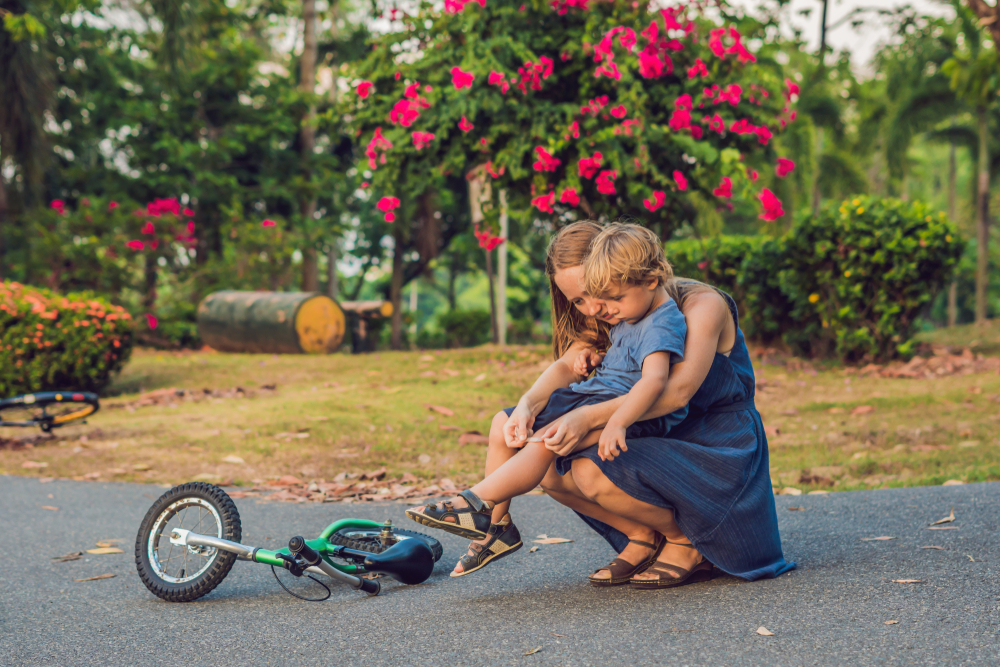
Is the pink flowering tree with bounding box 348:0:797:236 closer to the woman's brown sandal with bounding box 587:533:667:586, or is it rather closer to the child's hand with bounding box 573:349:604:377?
the child's hand with bounding box 573:349:604:377

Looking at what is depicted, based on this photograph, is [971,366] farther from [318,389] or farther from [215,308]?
[215,308]

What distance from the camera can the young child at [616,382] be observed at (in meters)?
2.50

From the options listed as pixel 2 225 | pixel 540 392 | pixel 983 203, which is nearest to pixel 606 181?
pixel 540 392

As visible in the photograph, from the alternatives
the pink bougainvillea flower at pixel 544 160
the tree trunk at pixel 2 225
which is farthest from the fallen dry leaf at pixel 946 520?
the tree trunk at pixel 2 225

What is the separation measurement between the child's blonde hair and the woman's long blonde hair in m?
0.09

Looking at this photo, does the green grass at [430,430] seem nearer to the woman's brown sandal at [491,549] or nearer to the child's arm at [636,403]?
the woman's brown sandal at [491,549]

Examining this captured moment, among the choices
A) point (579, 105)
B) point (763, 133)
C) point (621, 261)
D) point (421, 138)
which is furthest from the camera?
point (579, 105)

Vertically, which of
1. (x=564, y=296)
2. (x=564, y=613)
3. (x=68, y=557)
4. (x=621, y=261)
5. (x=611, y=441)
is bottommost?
(x=68, y=557)

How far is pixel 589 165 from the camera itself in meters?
7.76

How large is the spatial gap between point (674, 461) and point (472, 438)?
3.71 meters

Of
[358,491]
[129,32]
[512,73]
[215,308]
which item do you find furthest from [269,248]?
[358,491]

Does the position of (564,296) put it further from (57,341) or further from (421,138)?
(57,341)

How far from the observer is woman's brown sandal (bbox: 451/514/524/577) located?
8.73 feet

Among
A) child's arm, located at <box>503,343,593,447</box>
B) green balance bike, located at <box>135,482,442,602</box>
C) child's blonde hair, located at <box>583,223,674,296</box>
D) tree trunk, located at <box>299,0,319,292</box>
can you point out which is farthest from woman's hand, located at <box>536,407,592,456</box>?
tree trunk, located at <box>299,0,319,292</box>
